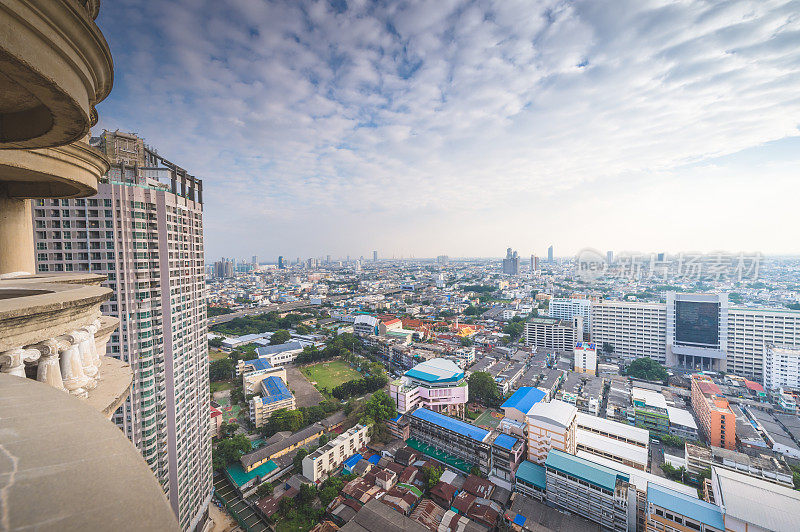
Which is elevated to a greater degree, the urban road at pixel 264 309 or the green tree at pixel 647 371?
the urban road at pixel 264 309

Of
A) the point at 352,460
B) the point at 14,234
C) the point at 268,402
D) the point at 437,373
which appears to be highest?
the point at 14,234

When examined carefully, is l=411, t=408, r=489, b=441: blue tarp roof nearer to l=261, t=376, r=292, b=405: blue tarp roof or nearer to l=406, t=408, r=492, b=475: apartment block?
l=406, t=408, r=492, b=475: apartment block

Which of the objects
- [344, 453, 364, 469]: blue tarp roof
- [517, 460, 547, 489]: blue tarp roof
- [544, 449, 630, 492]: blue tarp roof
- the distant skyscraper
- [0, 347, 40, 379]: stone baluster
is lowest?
[344, 453, 364, 469]: blue tarp roof

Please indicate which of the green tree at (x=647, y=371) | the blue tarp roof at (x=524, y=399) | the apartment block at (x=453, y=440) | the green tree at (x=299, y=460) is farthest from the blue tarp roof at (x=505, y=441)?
the green tree at (x=647, y=371)

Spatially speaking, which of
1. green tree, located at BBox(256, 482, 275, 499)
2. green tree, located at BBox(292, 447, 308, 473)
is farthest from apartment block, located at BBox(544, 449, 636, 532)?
green tree, located at BBox(256, 482, 275, 499)

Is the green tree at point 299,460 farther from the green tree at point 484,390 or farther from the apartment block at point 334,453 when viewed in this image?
the green tree at point 484,390

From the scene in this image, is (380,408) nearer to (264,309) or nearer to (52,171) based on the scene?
(52,171)

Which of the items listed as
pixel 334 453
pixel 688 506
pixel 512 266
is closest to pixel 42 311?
pixel 334 453
